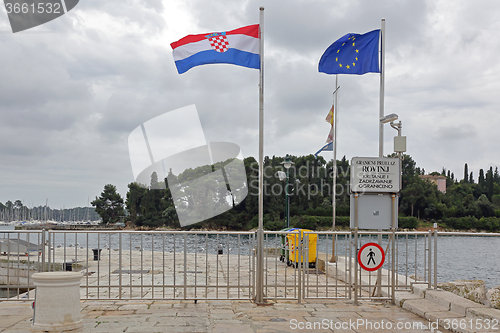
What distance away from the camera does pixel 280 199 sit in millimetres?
81875

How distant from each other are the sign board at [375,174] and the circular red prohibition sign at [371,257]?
43.4 inches

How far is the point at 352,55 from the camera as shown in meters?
9.98

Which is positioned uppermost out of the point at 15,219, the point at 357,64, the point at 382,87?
the point at 357,64

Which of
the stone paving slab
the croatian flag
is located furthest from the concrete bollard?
the croatian flag

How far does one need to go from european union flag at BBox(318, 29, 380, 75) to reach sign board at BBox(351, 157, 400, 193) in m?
2.87

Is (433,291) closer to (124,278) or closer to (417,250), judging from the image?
(417,250)

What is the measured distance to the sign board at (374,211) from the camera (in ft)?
26.2

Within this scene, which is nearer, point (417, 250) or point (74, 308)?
point (74, 308)

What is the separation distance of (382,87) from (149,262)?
10158mm

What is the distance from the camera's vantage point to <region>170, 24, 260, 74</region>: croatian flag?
8281 mm

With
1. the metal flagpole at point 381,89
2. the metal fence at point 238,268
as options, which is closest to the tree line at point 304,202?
the metal fence at point 238,268

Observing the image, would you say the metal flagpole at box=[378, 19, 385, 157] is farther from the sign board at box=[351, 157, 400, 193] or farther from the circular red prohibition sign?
the circular red prohibition sign

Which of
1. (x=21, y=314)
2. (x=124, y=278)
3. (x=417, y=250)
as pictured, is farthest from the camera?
(x=124, y=278)

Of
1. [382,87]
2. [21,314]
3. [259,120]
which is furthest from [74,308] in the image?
[382,87]
